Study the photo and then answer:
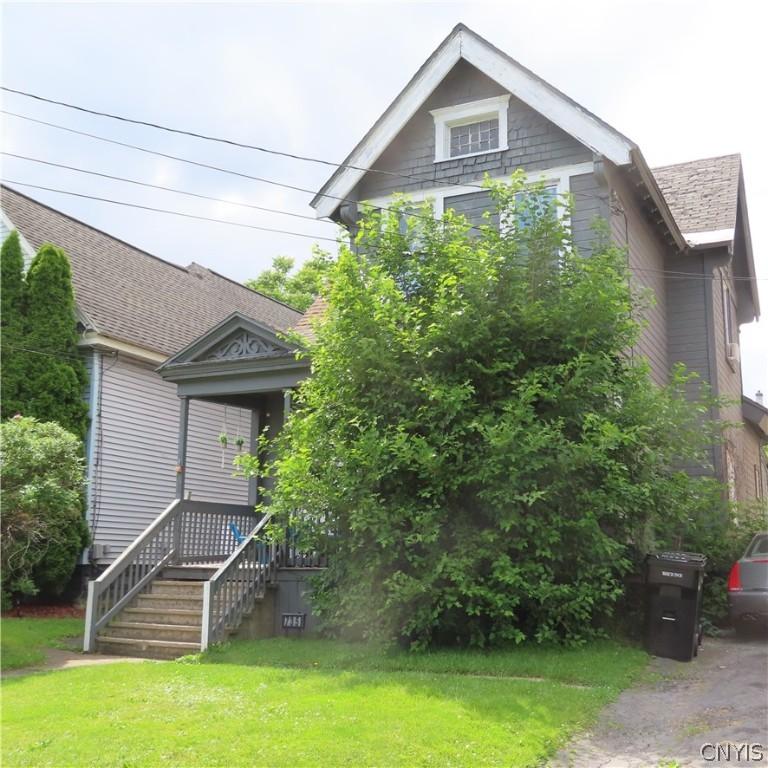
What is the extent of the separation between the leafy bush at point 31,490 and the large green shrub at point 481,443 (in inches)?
147

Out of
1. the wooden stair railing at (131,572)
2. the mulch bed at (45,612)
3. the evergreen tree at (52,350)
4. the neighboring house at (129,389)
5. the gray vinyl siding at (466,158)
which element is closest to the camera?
the wooden stair railing at (131,572)

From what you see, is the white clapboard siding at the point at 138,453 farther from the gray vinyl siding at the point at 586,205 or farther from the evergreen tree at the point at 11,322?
the gray vinyl siding at the point at 586,205

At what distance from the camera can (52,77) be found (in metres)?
10.1

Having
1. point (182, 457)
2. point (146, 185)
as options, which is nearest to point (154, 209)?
point (146, 185)

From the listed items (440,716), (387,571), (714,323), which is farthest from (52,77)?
(714,323)

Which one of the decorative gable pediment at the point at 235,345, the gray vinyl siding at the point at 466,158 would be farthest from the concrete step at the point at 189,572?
the gray vinyl siding at the point at 466,158

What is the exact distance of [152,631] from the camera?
11.0 meters

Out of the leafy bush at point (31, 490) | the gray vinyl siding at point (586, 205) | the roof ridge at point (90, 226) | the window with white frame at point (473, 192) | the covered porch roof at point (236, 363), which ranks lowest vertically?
the leafy bush at point (31, 490)

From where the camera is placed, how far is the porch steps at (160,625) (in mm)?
10695

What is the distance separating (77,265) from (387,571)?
473 inches

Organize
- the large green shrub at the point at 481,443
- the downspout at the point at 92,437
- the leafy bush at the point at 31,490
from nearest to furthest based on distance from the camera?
the large green shrub at the point at 481,443
the leafy bush at the point at 31,490
the downspout at the point at 92,437

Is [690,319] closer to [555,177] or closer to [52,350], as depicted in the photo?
[555,177]

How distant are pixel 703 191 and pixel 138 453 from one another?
12.6 metres

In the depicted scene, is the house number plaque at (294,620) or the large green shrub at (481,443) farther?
the house number plaque at (294,620)
